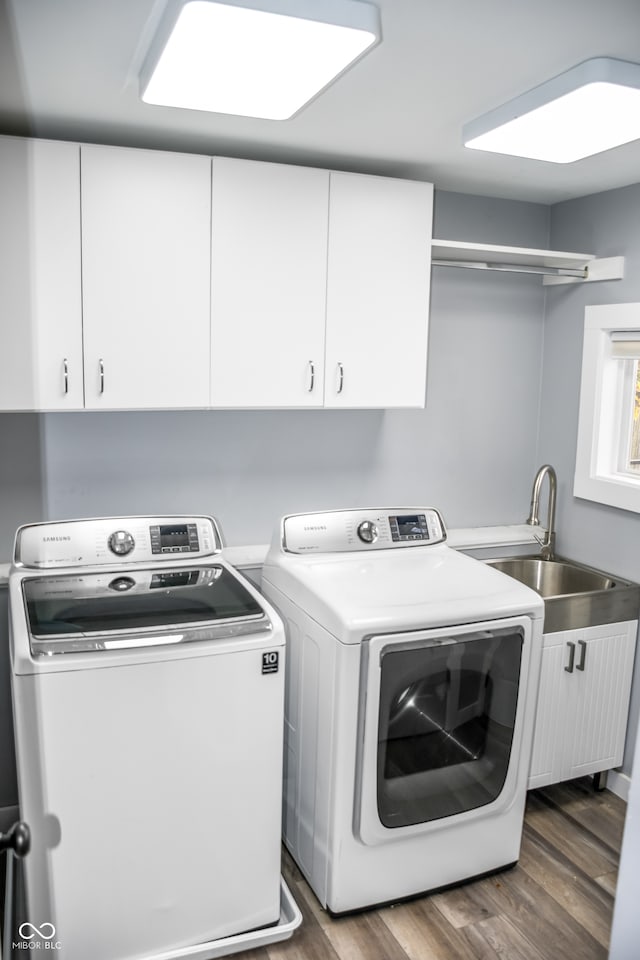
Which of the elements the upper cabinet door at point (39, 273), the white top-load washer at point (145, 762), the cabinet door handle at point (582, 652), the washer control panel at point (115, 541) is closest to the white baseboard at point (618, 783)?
the cabinet door handle at point (582, 652)

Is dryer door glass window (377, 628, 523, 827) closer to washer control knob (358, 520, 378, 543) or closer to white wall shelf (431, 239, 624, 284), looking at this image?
washer control knob (358, 520, 378, 543)

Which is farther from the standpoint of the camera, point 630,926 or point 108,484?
point 108,484

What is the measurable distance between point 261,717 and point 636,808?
4.40ft

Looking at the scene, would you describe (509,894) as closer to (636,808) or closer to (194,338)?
(636,808)

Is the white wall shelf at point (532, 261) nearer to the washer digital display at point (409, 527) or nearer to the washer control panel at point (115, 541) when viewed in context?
the washer digital display at point (409, 527)

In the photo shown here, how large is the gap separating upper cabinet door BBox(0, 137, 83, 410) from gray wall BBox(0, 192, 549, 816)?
359 mm

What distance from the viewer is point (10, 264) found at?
2.24 meters

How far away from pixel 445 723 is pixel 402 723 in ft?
0.52

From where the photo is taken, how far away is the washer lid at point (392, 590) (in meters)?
2.19

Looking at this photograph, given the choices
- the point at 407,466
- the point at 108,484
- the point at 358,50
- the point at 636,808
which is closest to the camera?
the point at 636,808

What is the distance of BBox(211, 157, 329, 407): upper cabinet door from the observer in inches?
96.8

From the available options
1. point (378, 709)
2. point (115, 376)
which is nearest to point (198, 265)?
point (115, 376)

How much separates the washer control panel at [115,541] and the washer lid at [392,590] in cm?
27

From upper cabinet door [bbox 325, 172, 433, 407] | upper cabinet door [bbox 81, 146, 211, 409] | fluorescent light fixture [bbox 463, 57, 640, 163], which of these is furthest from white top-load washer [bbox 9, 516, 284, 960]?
fluorescent light fixture [bbox 463, 57, 640, 163]
